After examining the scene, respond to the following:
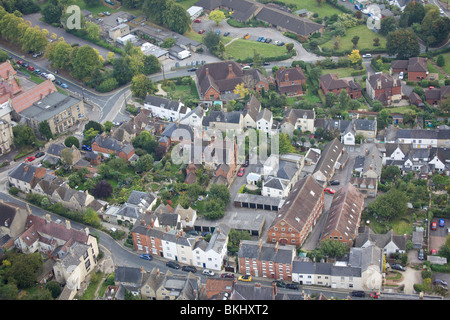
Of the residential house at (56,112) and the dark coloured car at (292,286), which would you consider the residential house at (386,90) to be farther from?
the residential house at (56,112)

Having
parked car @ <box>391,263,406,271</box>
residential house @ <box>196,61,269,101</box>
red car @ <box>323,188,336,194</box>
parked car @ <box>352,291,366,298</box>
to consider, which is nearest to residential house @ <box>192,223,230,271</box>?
parked car @ <box>352,291,366,298</box>

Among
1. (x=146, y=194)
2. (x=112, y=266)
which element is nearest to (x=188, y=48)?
(x=146, y=194)

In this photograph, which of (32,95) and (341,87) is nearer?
(32,95)

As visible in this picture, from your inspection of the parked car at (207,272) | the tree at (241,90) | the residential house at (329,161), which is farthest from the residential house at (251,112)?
the parked car at (207,272)

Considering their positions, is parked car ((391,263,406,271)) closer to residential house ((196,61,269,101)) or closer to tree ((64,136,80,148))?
residential house ((196,61,269,101))

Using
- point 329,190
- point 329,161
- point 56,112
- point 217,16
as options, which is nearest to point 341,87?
point 329,161

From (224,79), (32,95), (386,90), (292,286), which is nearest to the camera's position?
(292,286)

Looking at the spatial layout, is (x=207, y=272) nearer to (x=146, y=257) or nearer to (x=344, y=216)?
(x=146, y=257)
